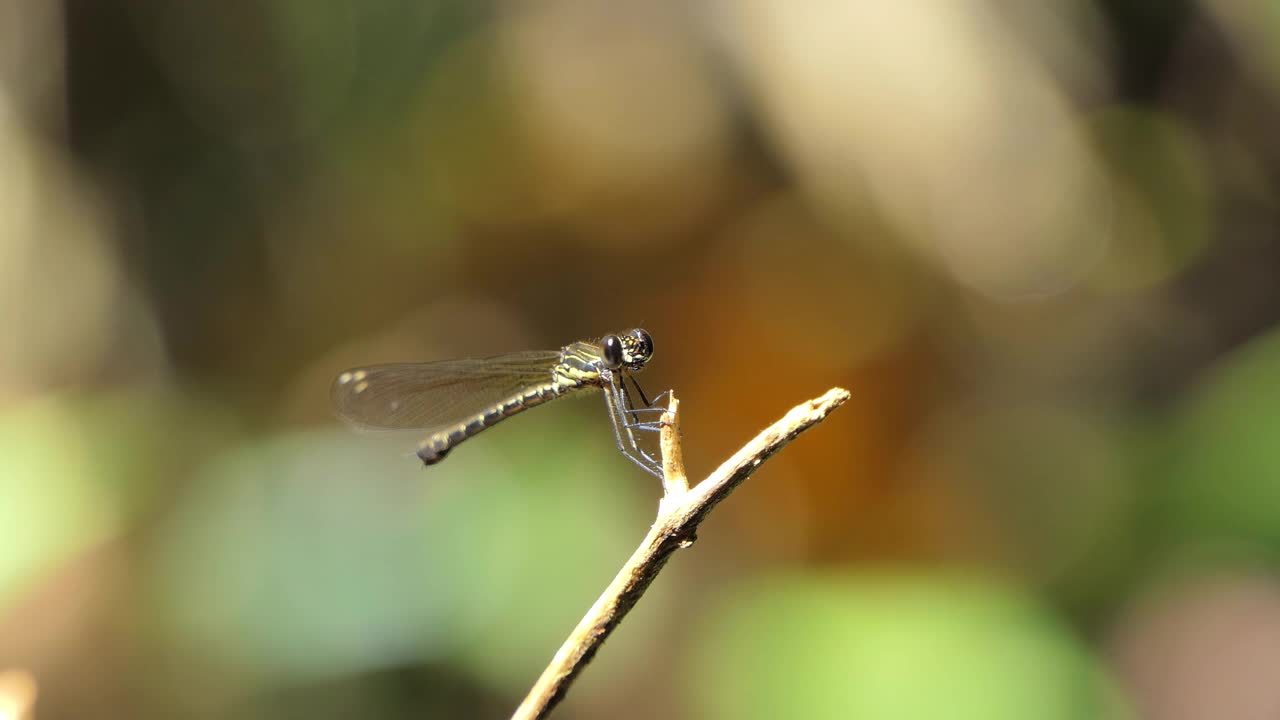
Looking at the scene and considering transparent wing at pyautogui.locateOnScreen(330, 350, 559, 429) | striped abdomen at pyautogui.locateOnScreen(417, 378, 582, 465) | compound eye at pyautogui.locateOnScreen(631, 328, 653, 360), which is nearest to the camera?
compound eye at pyautogui.locateOnScreen(631, 328, 653, 360)

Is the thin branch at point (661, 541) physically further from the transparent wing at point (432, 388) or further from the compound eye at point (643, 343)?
the transparent wing at point (432, 388)

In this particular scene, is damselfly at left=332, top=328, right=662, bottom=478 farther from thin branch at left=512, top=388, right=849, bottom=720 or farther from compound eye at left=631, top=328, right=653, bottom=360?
thin branch at left=512, top=388, right=849, bottom=720

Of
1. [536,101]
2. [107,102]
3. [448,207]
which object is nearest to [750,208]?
[536,101]

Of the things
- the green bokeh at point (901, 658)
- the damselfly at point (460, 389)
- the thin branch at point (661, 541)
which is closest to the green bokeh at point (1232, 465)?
the green bokeh at point (901, 658)

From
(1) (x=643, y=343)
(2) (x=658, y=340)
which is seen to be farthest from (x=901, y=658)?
(2) (x=658, y=340)

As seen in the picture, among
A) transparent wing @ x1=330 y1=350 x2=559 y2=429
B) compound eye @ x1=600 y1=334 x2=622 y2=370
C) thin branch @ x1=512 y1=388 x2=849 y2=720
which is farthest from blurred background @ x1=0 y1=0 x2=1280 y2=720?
thin branch @ x1=512 y1=388 x2=849 y2=720

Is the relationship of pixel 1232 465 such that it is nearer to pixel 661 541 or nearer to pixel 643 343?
pixel 643 343

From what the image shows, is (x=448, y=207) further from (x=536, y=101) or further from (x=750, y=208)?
(x=750, y=208)
